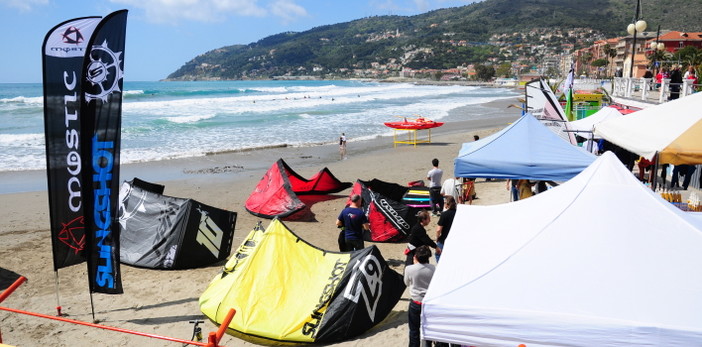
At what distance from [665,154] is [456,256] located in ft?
14.5

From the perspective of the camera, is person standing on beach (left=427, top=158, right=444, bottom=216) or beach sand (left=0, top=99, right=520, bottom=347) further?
person standing on beach (left=427, top=158, right=444, bottom=216)

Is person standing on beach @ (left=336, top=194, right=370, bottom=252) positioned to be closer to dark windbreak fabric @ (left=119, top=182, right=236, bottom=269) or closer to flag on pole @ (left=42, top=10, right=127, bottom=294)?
dark windbreak fabric @ (left=119, top=182, right=236, bottom=269)

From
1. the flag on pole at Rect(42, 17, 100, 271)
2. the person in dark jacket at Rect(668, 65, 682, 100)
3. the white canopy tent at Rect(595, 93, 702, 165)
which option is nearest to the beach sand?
the flag on pole at Rect(42, 17, 100, 271)

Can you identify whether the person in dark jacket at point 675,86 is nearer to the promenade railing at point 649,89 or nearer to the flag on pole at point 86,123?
the promenade railing at point 649,89

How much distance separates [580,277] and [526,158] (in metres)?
5.22

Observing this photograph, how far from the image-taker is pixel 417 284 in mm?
5305

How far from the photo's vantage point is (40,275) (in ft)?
28.3

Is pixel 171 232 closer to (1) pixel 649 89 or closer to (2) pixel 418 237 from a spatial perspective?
(2) pixel 418 237

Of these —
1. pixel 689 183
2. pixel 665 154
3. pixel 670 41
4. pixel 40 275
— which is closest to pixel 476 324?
pixel 665 154

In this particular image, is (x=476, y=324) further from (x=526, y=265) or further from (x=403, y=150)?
(x=403, y=150)

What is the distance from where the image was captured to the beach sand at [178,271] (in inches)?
257

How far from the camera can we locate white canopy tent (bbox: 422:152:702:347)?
3367mm

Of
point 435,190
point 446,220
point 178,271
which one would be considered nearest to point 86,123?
point 178,271

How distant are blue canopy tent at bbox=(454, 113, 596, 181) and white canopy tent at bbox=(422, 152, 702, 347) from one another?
12.2ft
